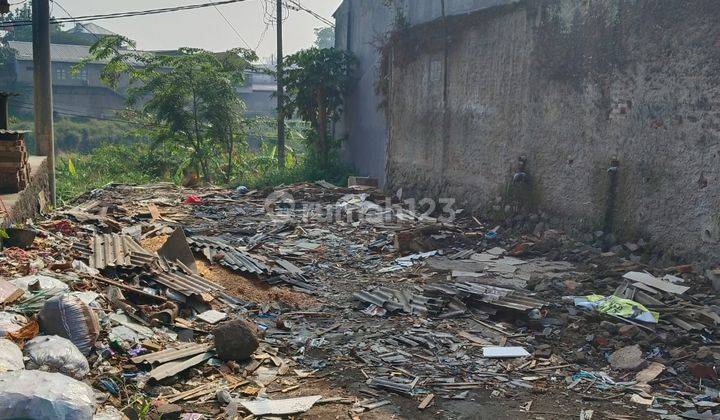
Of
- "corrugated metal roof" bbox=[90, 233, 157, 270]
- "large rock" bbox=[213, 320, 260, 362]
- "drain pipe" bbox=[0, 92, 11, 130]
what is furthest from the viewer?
"drain pipe" bbox=[0, 92, 11, 130]

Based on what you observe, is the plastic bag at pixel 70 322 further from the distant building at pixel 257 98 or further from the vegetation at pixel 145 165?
the distant building at pixel 257 98

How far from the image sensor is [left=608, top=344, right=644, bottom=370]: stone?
5484mm

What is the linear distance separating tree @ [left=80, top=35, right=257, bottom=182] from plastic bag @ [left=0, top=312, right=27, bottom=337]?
16.9 metres

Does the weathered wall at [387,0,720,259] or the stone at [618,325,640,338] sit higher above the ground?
the weathered wall at [387,0,720,259]

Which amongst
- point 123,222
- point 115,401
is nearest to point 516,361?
point 115,401

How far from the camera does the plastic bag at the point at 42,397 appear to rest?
3307 millimetres

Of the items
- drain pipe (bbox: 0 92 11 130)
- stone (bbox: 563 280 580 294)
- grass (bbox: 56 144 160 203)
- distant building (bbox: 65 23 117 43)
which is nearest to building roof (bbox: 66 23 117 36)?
distant building (bbox: 65 23 117 43)

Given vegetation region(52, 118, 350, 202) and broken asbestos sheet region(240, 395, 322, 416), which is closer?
broken asbestos sheet region(240, 395, 322, 416)

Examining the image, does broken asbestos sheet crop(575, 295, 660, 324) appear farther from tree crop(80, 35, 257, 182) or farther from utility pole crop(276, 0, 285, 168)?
tree crop(80, 35, 257, 182)

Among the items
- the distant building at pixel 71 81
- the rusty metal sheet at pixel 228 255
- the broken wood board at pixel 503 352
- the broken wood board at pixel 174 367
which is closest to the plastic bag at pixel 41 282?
the broken wood board at pixel 174 367

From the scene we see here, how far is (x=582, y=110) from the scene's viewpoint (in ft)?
30.8

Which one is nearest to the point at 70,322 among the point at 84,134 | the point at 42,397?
the point at 42,397

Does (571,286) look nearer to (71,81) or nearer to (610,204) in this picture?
(610,204)

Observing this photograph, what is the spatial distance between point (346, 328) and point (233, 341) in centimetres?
147
